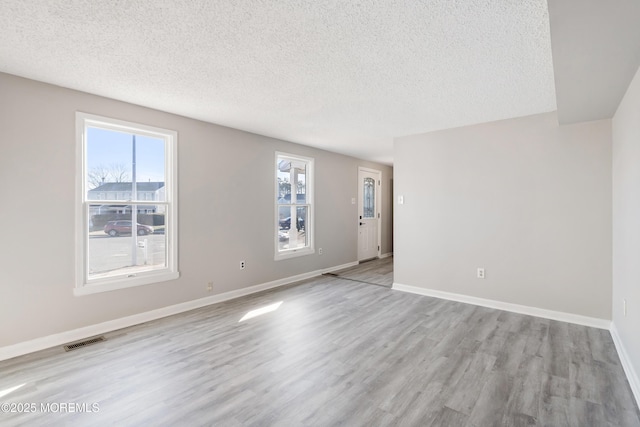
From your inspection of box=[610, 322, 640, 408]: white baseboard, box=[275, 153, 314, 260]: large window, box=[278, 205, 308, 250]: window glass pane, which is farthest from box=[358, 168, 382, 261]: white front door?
box=[610, 322, 640, 408]: white baseboard

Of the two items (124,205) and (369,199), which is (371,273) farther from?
(124,205)

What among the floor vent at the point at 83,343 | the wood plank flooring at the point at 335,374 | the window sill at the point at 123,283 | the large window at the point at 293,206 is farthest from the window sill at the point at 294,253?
the floor vent at the point at 83,343

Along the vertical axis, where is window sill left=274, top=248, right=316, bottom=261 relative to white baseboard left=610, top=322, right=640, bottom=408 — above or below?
above

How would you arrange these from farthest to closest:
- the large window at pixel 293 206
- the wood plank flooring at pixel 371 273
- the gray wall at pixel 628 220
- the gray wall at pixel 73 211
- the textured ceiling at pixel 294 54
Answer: the wood plank flooring at pixel 371 273 → the large window at pixel 293 206 → the gray wall at pixel 73 211 → the gray wall at pixel 628 220 → the textured ceiling at pixel 294 54

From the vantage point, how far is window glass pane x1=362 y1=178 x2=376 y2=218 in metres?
7.14

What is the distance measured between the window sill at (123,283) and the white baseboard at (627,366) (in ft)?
13.7

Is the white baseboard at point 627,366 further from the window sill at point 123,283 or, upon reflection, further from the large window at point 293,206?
the window sill at point 123,283

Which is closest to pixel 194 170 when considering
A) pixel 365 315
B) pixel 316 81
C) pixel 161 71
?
pixel 161 71

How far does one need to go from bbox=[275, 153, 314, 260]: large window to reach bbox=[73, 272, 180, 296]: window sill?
5.81 feet

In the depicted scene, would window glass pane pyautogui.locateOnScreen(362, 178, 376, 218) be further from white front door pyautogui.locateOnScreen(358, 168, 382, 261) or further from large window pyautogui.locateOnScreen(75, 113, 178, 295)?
large window pyautogui.locateOnScreen(75, 113, 178, 295)

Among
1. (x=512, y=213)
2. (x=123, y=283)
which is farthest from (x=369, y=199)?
(x=123, y=283)

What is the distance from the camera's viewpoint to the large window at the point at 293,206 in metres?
5.11

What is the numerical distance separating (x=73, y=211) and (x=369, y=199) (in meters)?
5.70

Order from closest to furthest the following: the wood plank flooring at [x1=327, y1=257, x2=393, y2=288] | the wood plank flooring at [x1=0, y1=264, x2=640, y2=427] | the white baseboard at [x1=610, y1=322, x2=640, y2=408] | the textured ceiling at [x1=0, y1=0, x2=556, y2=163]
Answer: the textured ceiling at [x1=0, y1=0, x2=556, y2=163], the wood plank flooring at [x1=0, y1=264, x2=640, y2=427], the white baseboard at [x1=610, y1=322, x2=640, y2=408], the wood plank flooring at [x1=327, y1=257, x2=393, y2=288]
